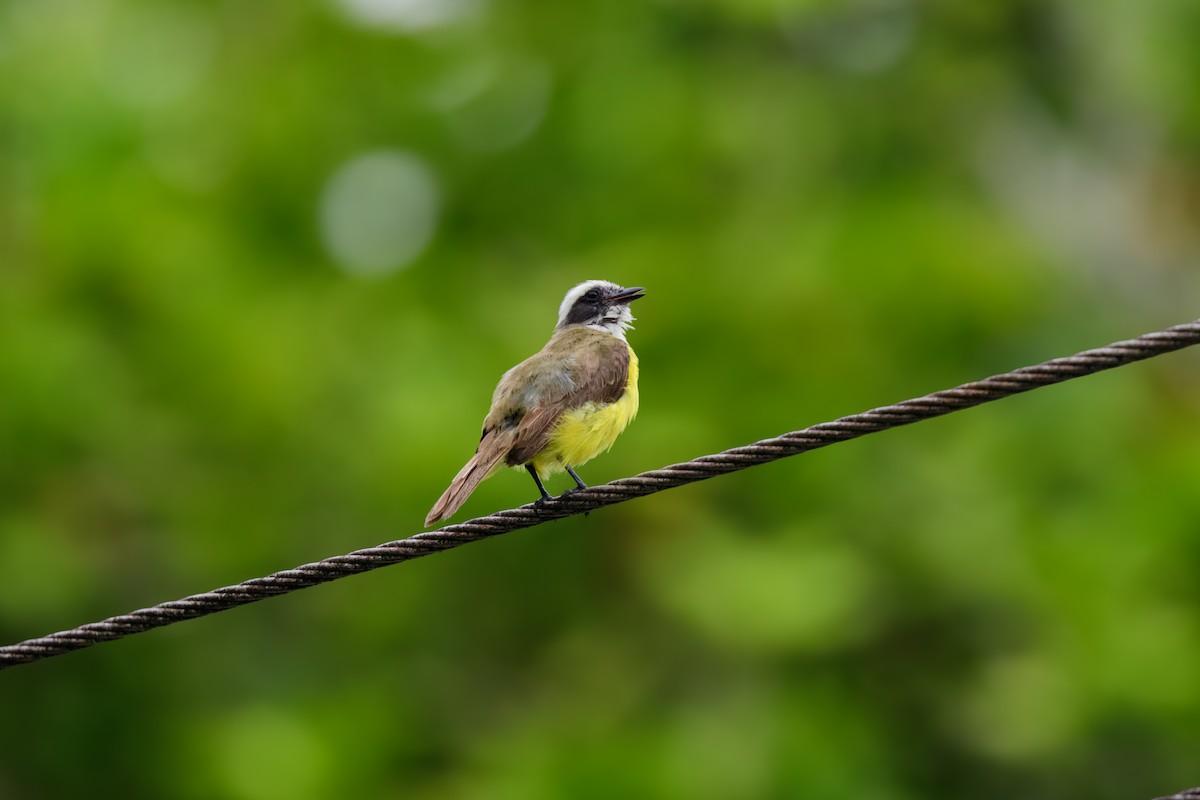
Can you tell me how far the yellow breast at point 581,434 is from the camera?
21.2 feet

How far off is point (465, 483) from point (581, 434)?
0.79m

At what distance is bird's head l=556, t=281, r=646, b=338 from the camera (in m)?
8.01

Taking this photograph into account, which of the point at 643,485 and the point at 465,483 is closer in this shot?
the point at 643,485

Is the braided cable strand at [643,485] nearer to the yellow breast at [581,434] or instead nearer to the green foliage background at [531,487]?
the yellow breast at [581,434]

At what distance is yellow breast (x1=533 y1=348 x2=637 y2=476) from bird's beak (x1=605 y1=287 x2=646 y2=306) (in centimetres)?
129

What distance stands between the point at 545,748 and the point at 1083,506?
5.00m

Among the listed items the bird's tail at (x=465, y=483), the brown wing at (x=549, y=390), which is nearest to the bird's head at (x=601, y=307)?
the brown wing at (x=549, y=390)

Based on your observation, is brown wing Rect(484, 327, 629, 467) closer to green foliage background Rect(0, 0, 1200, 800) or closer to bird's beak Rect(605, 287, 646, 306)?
bird's beak Rect(605, 287, 646, 306)

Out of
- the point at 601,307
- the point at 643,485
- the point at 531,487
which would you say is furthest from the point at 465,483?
the point at 531,487

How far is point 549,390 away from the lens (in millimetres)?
6562

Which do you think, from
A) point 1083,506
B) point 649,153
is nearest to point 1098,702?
point 1083,506

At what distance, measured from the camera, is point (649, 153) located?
14344 mm

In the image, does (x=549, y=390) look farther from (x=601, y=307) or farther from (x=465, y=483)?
(x=601, y=307)

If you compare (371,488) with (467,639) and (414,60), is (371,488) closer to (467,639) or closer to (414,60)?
(467,639)
